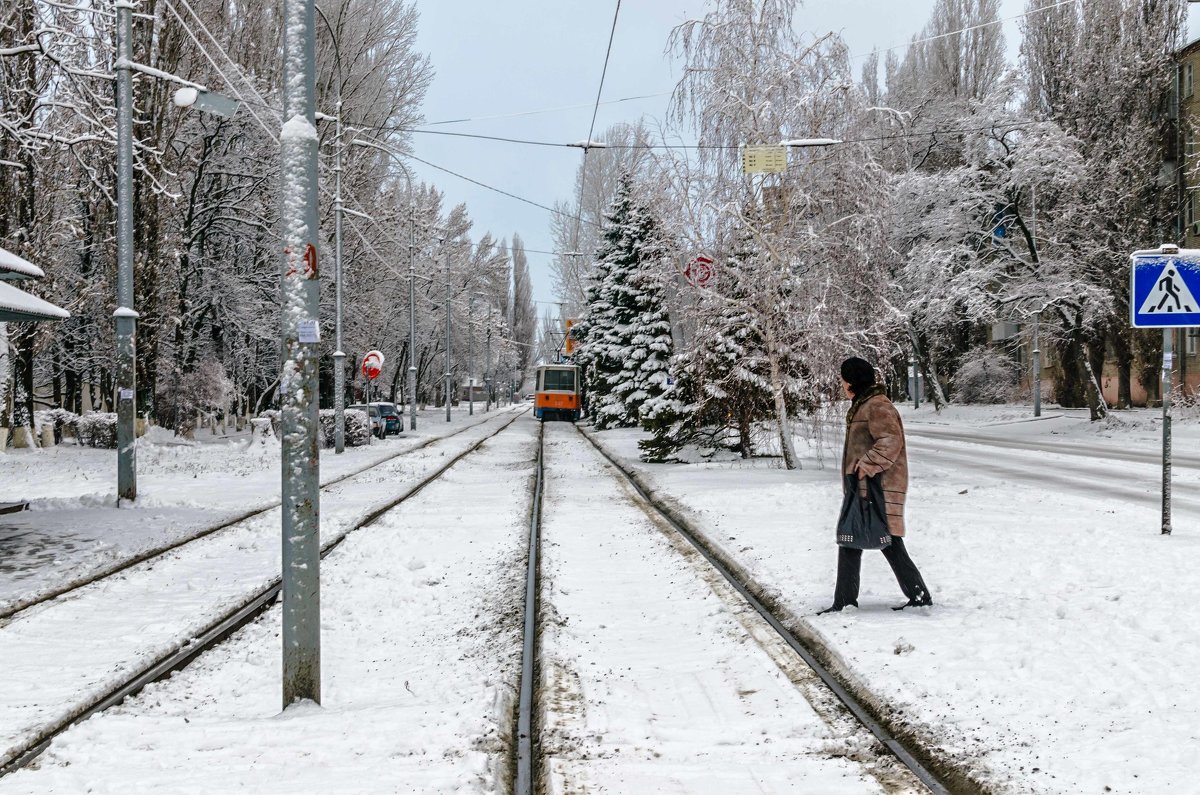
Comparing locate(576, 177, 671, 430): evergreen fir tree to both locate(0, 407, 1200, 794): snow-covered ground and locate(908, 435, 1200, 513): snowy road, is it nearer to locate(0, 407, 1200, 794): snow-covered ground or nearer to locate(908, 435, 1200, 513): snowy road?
locate(908, 435, 1200, 513): snowy road

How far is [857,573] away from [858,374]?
1386 millimetres

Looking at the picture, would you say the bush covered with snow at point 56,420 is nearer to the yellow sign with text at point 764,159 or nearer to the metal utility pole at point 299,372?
the yellow sign with text at point 764,159

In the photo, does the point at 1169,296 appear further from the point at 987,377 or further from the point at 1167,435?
the point at 987,377

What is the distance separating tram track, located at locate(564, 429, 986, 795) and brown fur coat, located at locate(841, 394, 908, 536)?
1017 mm

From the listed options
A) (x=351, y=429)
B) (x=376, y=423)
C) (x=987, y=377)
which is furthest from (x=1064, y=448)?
(x=987, y=377)

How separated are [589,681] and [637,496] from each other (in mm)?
9852

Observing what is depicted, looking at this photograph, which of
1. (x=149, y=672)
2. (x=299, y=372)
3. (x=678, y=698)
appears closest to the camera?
(x=299, y=372)

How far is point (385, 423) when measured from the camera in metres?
40.1

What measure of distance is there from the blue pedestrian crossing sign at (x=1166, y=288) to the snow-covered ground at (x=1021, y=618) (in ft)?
7.10

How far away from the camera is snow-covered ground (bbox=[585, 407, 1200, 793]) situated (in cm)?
443

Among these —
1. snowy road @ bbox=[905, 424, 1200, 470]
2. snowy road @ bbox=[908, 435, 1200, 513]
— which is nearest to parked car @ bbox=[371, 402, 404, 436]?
snowy road @ bbox=[905, 424, 1200, 470]

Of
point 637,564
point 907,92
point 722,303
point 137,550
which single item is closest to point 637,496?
point 722,303

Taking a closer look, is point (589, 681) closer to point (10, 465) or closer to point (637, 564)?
point (637, 564)

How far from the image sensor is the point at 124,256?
1468 cm
